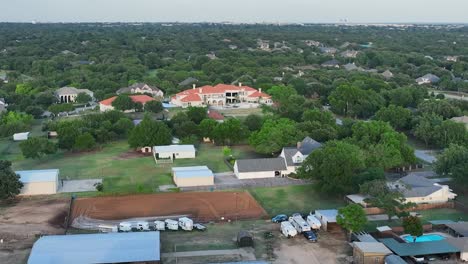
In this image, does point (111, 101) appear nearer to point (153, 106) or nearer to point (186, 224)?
point (153, 106)

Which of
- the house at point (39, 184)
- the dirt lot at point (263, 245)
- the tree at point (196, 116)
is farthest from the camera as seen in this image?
the tree at point (196, 116)

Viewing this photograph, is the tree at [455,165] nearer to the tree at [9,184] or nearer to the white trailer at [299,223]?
the white trailer at [299,223]

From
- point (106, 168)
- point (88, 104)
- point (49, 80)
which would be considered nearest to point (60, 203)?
point (106, 168)

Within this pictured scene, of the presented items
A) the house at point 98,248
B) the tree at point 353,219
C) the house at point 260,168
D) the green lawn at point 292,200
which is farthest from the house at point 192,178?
the tree at point 353,219

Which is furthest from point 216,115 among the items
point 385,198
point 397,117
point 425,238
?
point 425,238

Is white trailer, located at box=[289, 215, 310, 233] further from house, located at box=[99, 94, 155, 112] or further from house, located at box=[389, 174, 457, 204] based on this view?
house, located at box=[99, 94, 155, 112]

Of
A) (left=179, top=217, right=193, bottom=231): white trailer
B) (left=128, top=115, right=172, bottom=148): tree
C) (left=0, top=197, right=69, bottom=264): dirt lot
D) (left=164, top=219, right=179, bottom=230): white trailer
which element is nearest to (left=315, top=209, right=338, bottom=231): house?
(left=179, top=217, right=193, bottom=231): white trailer

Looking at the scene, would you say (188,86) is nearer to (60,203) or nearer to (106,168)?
(106,168)
